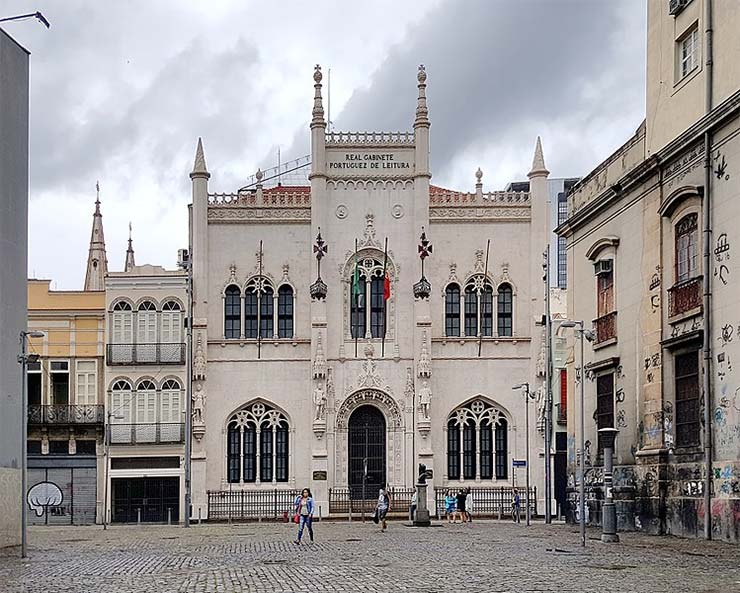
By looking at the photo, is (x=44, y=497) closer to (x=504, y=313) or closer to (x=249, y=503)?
(x=249, y=503)

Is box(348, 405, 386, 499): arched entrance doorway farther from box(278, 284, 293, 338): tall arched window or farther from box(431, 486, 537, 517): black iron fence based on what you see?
box(278, 284, 293, 338): tall arched window

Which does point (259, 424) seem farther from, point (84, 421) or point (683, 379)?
point (683, 379)

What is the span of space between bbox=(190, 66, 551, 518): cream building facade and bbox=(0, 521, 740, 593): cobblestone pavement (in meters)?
20.1

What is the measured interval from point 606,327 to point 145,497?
26.5 m

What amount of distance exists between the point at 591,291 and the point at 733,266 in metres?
10.5

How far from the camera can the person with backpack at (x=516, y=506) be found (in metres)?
50.9

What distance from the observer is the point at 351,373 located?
5734 centimetres

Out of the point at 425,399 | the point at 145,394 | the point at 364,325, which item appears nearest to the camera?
the point at 425,399

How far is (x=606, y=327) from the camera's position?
36906 mm

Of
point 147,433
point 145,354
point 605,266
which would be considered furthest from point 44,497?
point 605,266

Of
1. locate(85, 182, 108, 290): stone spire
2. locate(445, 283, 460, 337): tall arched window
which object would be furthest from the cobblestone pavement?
locate(85, 182, 108, 290): stone spire

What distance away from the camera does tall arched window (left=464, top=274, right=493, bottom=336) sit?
190 ft

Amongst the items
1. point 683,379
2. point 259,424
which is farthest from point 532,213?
point 683,379

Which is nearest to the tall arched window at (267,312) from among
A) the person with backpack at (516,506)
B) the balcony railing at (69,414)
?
the balcony railing at (69,414)
